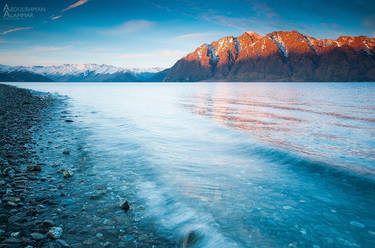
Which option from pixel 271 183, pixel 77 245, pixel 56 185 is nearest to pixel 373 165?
pixel 271 183

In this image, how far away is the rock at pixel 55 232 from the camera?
155 inches

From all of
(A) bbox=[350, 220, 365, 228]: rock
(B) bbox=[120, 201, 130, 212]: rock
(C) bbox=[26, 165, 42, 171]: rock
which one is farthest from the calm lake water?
(C) bbox=[26, 165, 42, 171]: rock

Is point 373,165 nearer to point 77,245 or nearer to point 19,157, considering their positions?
point 77,245

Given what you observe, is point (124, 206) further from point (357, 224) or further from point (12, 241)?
point (357, 224)

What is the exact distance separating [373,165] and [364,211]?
4.19m

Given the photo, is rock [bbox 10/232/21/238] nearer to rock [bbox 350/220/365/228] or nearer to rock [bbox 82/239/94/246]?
rock [bbox 82/239/94/246]

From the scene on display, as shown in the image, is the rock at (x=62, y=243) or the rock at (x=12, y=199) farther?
the rock at (x=12, y=199)

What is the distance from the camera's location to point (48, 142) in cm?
1096

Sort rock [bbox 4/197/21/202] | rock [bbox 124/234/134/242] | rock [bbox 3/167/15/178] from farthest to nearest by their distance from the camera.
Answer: rock [bbox 3/167/15/178] → rock [bbox 4/197/21/202] → rock [bbox 124/234/134/242]

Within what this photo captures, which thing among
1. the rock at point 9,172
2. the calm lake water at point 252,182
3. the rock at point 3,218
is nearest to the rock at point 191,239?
the calm lake water at point 252,182

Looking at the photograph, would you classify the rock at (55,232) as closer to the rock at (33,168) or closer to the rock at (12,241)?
the rock at (12,241)

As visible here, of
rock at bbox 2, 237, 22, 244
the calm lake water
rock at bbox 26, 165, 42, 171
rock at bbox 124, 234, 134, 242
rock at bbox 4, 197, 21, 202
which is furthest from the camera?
rock at bbox 26, 165, 42, 171

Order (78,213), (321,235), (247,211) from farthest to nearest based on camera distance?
(247,211)
(78,213)
(321,235)

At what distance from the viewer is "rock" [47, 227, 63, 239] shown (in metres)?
3.94
